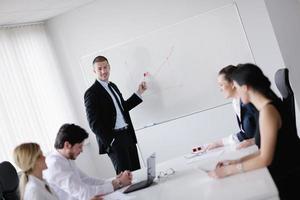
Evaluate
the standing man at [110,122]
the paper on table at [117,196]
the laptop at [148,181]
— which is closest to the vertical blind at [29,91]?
the standing man at [110,122]

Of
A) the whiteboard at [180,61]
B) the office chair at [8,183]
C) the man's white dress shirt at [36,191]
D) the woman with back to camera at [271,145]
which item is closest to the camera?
the woman with back to camera at [271,145]

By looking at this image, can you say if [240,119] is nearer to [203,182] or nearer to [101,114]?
[203,182]

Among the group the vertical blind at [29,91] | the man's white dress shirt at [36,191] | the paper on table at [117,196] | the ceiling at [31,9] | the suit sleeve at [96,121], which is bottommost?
the paper on table at [117,196]

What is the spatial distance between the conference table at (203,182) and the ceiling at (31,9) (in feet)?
8.07

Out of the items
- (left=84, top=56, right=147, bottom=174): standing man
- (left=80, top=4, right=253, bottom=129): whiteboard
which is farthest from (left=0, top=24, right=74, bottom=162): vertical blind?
(left=84, top=56, right=147, bottom=174): standing man

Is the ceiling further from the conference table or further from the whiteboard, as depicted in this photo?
the conference table

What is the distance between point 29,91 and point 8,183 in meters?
2.30

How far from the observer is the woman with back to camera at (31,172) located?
270 cm

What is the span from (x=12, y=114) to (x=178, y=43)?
2161mm

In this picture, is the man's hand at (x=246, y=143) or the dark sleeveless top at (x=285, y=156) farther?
the man's hand at (x=246, y=143)

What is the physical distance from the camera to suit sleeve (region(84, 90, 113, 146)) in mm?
4688

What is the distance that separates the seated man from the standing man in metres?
1.41

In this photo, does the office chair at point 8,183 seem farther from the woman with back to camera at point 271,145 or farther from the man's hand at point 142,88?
the man's hand at point 142,88

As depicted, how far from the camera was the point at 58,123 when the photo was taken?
6020 millimetres
